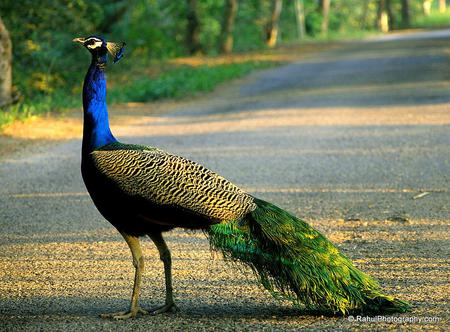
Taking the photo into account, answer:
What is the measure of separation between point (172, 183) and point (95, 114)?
0.75 metres

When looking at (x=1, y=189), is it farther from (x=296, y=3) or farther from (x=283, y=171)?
(x=296, y=3)

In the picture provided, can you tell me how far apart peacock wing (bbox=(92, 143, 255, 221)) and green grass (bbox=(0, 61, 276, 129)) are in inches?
376

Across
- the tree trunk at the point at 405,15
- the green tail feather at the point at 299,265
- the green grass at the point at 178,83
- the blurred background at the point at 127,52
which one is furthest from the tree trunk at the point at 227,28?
the green tail feather at the point at 299,265

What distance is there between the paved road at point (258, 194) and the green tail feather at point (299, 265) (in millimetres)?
144

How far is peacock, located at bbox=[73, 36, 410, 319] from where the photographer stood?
5199 mm

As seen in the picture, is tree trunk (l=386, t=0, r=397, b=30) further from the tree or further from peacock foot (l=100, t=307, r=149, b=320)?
peacock foot (l=100, t=307, r=149, b=320)

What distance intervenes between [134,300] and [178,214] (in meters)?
0.68

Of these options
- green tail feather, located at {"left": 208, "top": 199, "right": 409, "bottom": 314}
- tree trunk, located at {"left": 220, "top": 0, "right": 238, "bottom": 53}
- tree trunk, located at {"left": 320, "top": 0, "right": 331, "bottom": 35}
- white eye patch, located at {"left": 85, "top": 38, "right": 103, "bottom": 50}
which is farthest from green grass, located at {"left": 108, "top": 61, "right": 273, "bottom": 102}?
tree trunk, located at {"left": 320, "top": 0, "right": 331, "bottom": 35}

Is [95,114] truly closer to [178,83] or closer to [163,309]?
[163,309]

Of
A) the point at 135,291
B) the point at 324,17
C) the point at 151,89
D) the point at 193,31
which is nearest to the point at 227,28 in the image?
the point at 193,31

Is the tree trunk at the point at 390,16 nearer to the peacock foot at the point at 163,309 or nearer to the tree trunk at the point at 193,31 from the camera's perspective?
the tree trunk at the point at 193,31

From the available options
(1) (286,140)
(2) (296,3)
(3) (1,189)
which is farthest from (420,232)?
(2) (296,3)

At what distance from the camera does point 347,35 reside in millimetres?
48344

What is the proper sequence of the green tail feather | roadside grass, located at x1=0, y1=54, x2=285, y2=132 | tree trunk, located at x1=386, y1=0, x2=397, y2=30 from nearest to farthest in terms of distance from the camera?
the green tail feather < roadside grass, located at x1=0, y1=54, x2=285, y2=132 < tree trunk, located at x1=386, y1=0, x2=397, y2=30
